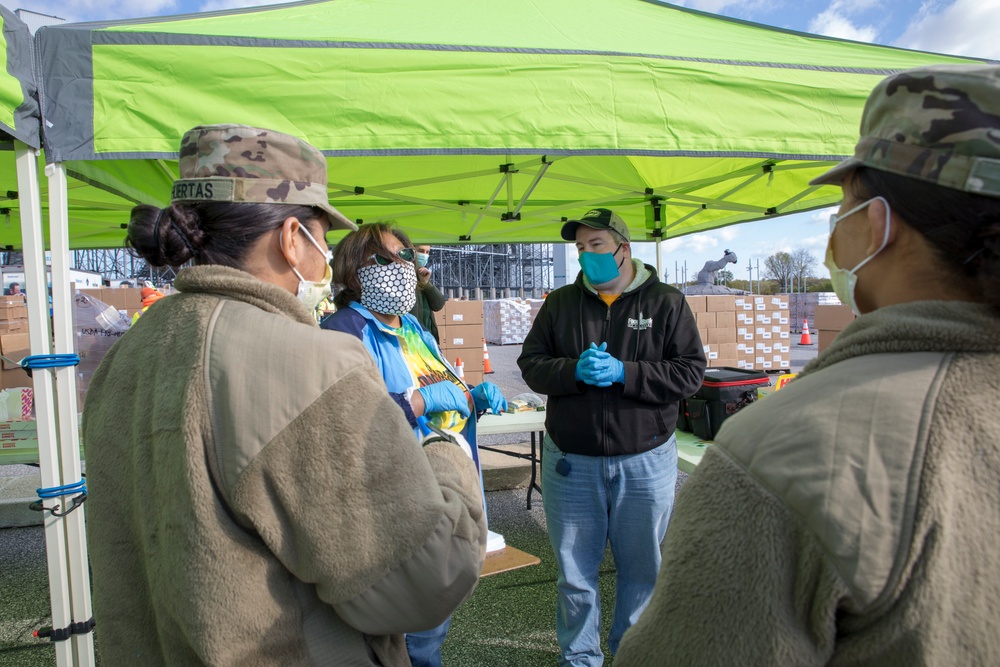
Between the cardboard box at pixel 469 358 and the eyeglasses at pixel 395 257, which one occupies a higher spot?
the eyeglasses at pixel 395 257

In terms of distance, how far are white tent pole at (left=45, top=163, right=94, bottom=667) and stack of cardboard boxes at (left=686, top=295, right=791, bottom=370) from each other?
37.2 feet

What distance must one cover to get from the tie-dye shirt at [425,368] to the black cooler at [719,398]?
5.60 ft

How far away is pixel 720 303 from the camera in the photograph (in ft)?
40.2

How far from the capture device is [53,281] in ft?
6.79

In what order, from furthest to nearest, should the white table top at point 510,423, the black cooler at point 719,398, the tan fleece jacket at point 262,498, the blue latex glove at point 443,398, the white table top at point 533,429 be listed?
the white table top at point 510,423
the black cooler at point 719,398
the white table top at point 533,429
the blue latex glove at point 443,398
the tan fleece jacket at point 262,498

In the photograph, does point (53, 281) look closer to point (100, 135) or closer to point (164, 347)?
point (100, 135)

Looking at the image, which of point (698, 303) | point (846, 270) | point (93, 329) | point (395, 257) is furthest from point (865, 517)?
point (698, 303)

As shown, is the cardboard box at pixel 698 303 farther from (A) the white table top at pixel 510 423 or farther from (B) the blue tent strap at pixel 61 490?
(B) the blue tent strap at pixel 61 490

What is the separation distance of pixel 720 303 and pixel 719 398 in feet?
30.8

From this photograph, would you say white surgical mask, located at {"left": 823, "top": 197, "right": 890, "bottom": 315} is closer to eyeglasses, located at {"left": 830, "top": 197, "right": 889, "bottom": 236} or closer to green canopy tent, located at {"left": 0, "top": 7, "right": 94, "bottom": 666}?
eyeglasses, located at {"left": 830, "top": 197, "right": 889, "bottom": 236}

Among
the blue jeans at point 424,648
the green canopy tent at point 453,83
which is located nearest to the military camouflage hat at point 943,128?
the green canopy tent at point 453,83

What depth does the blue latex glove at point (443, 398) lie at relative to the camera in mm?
2119

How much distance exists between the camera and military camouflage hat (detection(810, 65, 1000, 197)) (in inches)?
25.6

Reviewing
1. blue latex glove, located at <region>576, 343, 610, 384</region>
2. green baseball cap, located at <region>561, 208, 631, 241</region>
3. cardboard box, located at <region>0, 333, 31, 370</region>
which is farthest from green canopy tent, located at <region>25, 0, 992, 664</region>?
cardboard box, located at <region>0, 333, 31, 370</region>
